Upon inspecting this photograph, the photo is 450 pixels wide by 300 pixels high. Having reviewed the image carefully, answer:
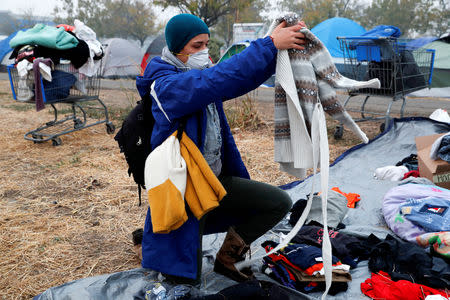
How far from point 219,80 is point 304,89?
0.42 m

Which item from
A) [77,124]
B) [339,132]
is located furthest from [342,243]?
[77,124]

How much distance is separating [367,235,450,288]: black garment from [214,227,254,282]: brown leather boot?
0.79m

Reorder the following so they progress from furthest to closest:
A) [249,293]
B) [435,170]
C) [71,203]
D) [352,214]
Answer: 1. [71,203]
2. [435,170]
3. [352,214]
4. [249,293]

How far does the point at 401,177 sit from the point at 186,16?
9.35 ft

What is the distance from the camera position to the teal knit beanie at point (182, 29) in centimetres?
201

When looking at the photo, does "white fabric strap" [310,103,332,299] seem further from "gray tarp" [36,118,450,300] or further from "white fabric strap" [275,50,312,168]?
"gray tarp" [36,118,450,300]

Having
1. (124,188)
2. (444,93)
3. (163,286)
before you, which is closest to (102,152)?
(124,188)

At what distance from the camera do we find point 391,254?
8.08ft

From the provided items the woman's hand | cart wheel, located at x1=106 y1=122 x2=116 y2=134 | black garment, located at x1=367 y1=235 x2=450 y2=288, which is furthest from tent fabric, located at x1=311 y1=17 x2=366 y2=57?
the woman's hand

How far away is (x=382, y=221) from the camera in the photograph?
3.13m

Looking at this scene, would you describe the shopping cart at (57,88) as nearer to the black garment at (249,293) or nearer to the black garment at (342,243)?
the black garment at (342,243)

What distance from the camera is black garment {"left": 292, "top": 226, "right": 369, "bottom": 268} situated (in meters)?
2.53

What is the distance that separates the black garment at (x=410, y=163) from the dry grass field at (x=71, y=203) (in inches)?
35.1

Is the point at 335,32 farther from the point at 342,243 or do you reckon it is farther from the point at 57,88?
the point at 342,243
